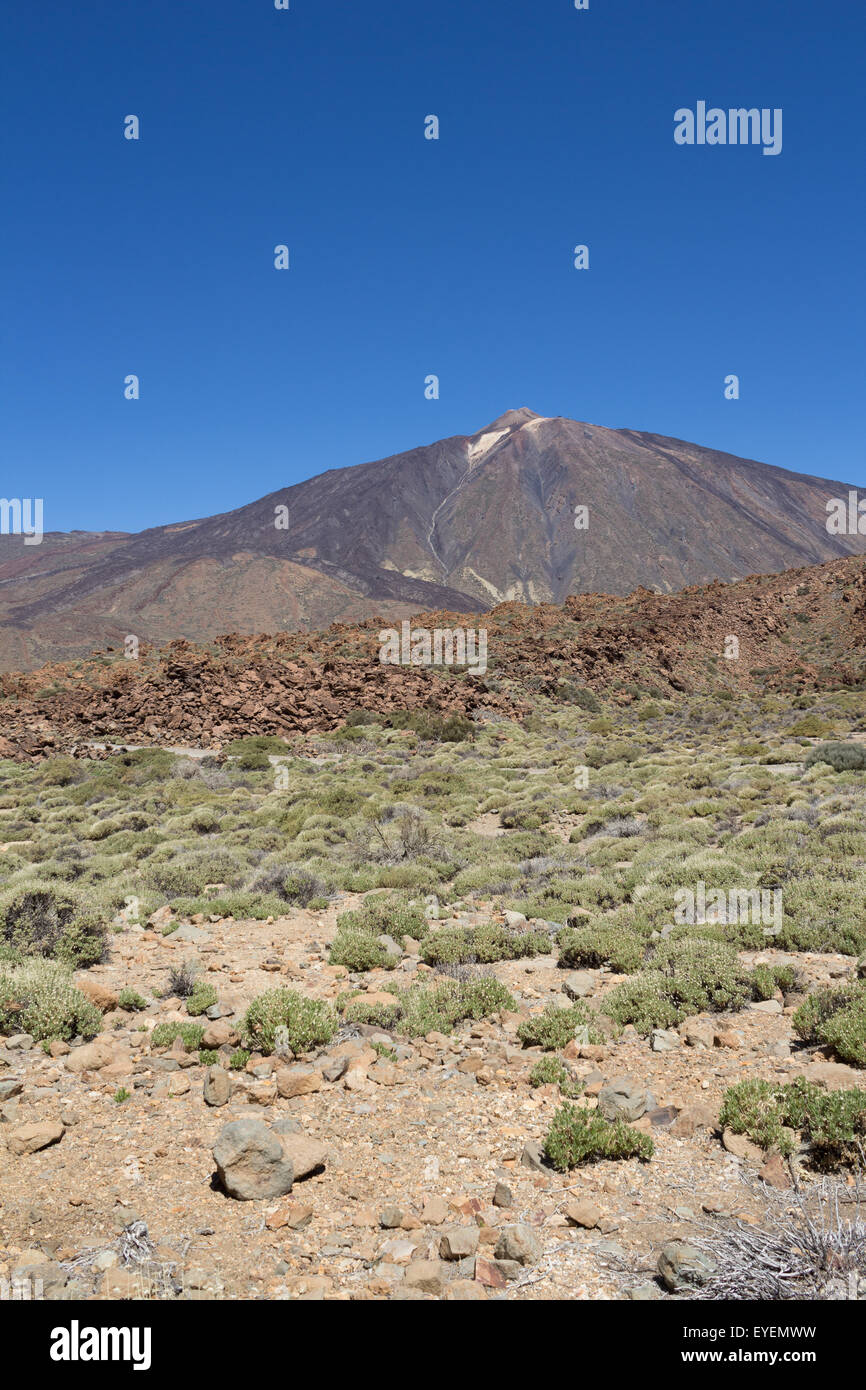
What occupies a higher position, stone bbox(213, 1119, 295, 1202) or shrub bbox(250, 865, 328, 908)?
shrub bbox(250, 865, 328, 908)

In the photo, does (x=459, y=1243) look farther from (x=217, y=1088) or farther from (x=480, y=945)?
(x=480, y=945)

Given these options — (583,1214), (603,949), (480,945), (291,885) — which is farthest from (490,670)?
(583,1214)

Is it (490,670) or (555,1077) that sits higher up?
(490,670)

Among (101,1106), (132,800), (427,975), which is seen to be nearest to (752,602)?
(132,800)

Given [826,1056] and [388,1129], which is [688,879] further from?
[388,1129]

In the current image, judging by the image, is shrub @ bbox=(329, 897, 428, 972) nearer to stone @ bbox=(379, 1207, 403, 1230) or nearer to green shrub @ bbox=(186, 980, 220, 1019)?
green shrub @ bbox=(186, 980, 220, 1019)

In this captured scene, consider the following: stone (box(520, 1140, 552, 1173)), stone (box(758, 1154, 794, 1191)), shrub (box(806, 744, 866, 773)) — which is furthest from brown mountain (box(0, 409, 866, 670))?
stone (box(758, 1154, 794, 1191))
